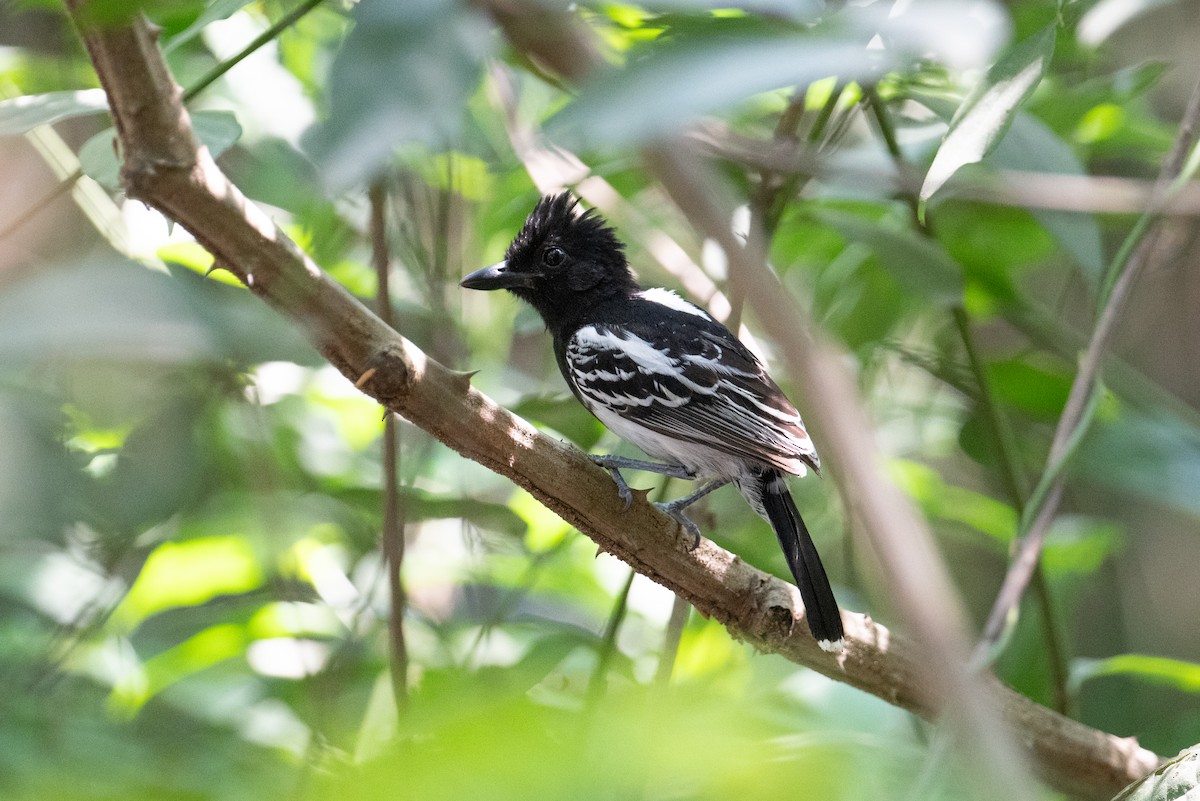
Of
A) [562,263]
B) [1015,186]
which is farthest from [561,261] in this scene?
[1015,186]

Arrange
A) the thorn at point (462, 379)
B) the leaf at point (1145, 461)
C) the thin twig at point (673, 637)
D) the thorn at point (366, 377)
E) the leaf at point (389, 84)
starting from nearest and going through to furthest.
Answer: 1. the leaf at point (389, 84)
2. the thorn at point (366, 377)
3. the thorn at point (462, 379)
4. the thin twig at point (673, 637)
5. the leaf at point (1145, 461)

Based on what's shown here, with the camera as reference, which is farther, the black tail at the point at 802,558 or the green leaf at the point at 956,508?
the green leaf at the point at 956,508

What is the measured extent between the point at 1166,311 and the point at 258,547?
11.8 feet

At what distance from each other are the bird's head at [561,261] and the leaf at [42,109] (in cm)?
136

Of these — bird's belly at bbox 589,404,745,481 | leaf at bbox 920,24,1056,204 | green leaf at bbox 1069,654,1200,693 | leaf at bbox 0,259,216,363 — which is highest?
bird's belly at bbox 589,404,745,481

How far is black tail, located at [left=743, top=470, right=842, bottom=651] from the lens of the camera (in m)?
1.99

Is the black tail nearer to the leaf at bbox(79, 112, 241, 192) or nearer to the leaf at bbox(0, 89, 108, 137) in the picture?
the leaf at bbox(79, 112, 241, 192)

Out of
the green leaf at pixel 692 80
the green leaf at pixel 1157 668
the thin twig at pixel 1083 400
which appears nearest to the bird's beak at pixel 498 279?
the thin twig at pixel 1083 400

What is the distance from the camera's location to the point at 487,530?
2.57 meters

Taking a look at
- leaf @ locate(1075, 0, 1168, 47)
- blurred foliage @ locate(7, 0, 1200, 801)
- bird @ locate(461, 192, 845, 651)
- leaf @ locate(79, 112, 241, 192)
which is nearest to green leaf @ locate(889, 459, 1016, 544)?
blurred foliage @ locate(7, 0, 1200, 801)

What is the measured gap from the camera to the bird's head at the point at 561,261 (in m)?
2.78

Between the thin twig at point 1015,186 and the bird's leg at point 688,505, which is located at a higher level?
the thin twig at point 1015,186

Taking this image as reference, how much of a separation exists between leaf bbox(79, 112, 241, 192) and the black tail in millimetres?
1297

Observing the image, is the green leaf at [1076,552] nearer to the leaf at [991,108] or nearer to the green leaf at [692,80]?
the leaf at [991,108]
